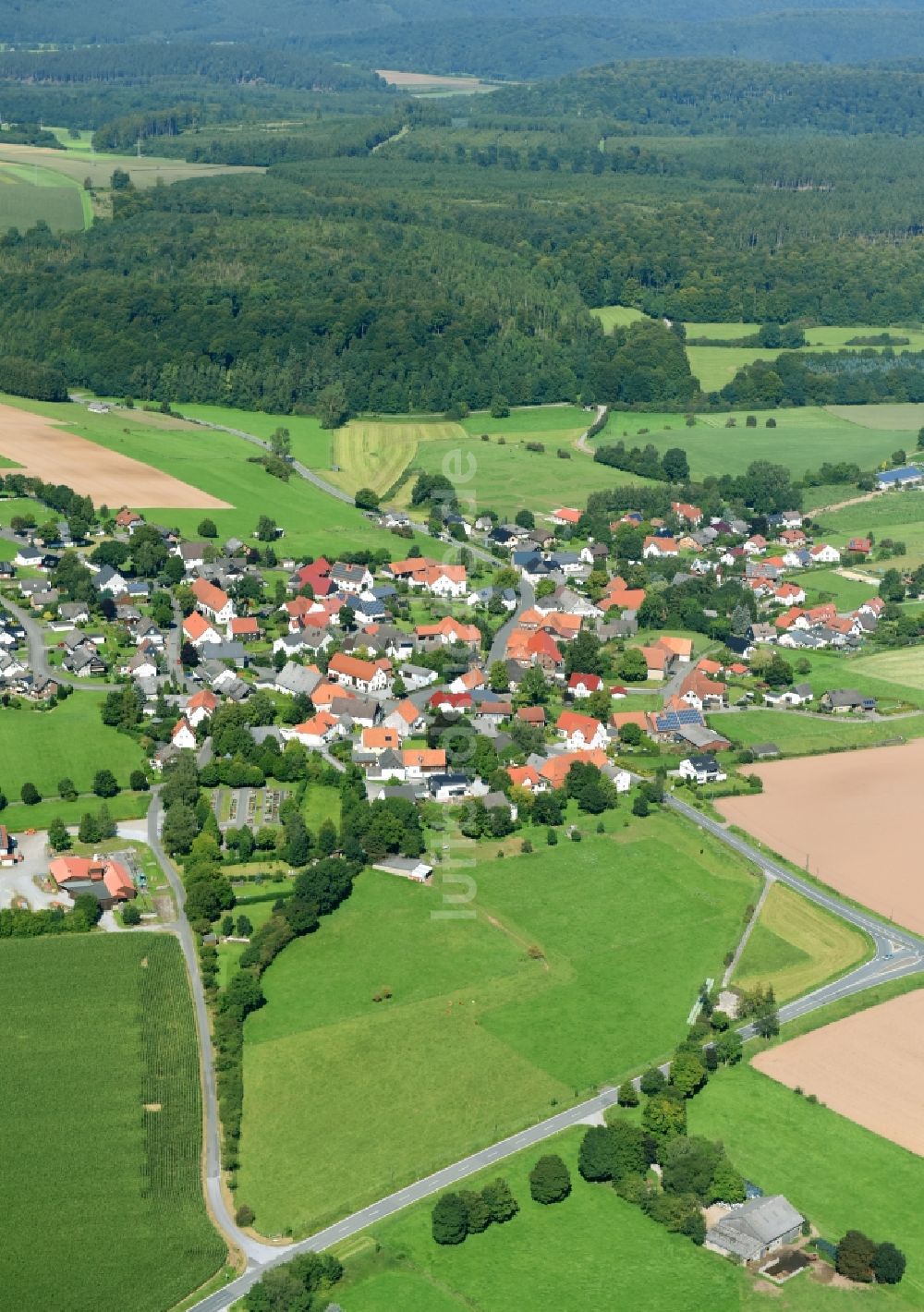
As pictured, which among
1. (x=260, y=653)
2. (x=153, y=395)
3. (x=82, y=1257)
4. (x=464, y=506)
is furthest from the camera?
(x=153, y=395)

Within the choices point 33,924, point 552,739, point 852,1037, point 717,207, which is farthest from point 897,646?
point 717,207

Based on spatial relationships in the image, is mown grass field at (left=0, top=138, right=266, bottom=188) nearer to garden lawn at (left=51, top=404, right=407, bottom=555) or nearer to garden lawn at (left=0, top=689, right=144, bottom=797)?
garden lawn at (left=51, top=404, right=407, bottom=555)

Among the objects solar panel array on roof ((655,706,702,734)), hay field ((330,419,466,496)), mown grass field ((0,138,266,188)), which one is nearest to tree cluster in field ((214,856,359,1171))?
solar panel array on roof ((655,706,702,734))

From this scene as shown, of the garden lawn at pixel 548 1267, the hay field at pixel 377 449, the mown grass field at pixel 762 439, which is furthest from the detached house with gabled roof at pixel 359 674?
the mown grass field at pixel 762 439

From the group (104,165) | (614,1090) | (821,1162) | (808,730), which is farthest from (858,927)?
(104,165)

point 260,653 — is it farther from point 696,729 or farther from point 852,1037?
point 852,1037

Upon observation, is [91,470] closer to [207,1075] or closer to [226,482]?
[226,482]

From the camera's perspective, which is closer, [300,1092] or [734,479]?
[300,1092]
